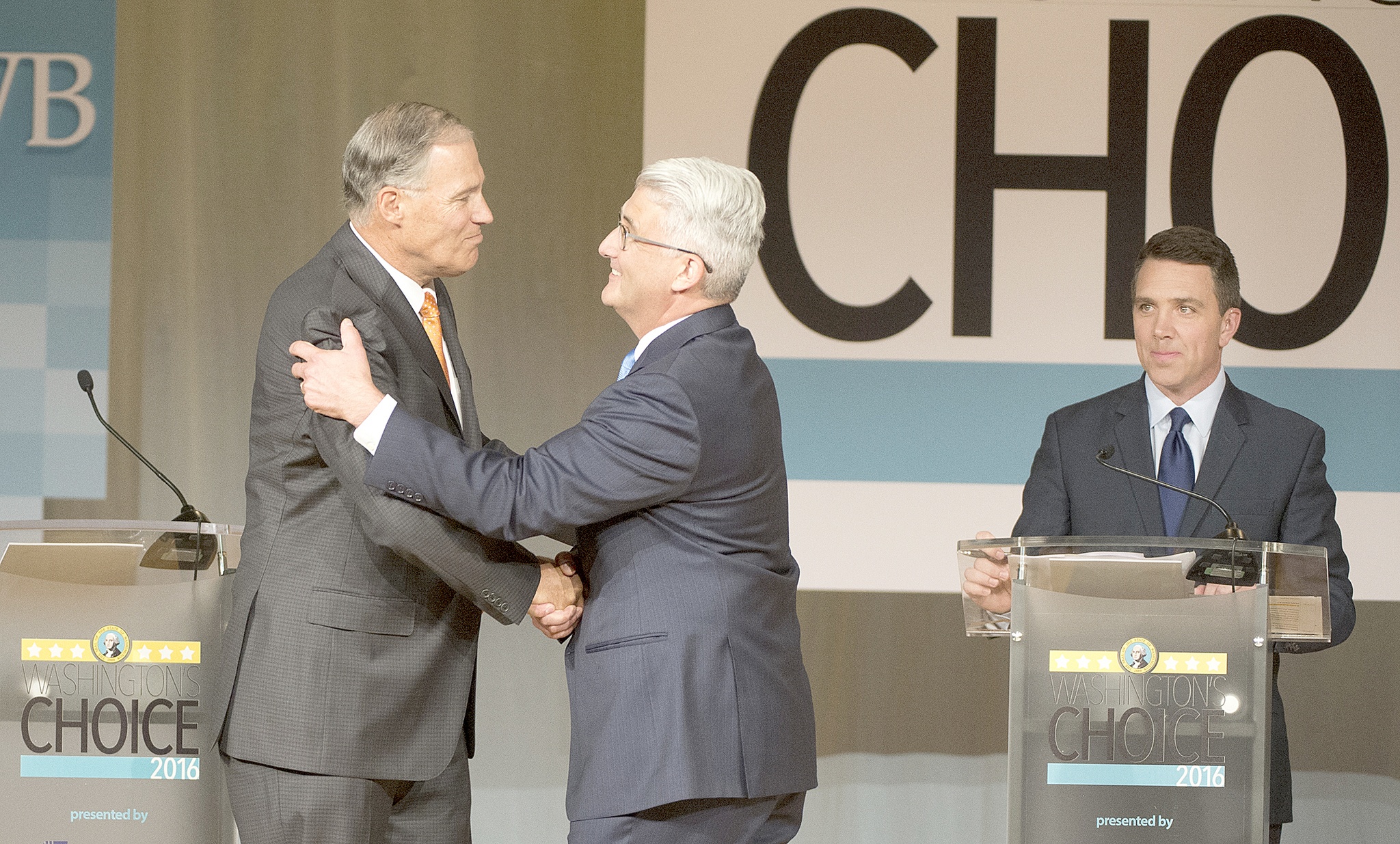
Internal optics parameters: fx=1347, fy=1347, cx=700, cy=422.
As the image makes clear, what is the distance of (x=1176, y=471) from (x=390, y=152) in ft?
5.63

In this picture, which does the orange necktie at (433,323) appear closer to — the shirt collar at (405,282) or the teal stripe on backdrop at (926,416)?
the shirt collar at (405,282)

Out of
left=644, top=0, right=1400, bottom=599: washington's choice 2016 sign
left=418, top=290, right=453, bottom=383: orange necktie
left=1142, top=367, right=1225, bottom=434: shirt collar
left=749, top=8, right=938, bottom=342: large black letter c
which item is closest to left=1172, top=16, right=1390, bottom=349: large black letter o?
left=644, top=0, right=1400, bottom=599: washington's choice 2016 sign

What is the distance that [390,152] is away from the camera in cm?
237

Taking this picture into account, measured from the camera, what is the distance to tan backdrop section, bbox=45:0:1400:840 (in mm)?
4285

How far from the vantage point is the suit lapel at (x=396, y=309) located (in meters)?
2.27

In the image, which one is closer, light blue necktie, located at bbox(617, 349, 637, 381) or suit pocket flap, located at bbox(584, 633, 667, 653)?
suit pocket flap, located at bbox(584, 633, 667, 653)

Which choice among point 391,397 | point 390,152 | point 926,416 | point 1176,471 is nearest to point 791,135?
point 926,416

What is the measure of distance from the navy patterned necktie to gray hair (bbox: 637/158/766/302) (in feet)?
3.69

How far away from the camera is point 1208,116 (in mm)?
4285

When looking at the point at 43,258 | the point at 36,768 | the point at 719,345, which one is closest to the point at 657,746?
the point at 719,345

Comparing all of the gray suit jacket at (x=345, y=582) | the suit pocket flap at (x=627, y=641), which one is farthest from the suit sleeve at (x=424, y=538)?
the suit pocket flap at (x=627, y=641)

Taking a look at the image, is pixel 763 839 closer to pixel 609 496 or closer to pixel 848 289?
pixel 609 496

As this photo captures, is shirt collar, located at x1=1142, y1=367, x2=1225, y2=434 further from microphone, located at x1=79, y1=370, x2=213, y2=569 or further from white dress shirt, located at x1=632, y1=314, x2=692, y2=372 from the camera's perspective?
microphone, located at x1=79, y1=370, x2=213, y2=569

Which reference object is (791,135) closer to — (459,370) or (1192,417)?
(1192,417)
